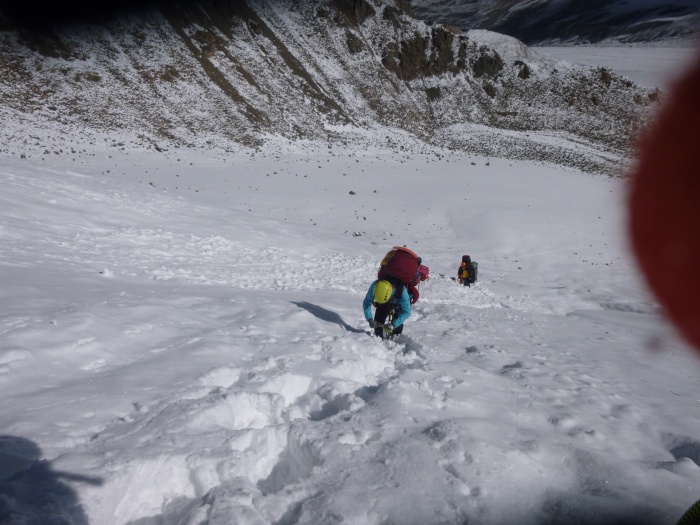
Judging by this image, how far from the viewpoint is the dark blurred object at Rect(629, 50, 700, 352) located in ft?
5.16

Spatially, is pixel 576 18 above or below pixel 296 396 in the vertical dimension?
above

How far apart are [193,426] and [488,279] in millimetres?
10728

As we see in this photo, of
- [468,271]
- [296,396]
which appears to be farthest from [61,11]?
[296,396]

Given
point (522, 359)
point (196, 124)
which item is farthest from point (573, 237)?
point (196, 124)

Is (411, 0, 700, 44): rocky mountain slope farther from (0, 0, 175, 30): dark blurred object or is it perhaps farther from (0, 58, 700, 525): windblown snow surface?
(0, 58, 700, 525): windblown snow surface

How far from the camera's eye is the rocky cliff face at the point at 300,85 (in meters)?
32.2

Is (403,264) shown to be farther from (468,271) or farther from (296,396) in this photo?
(468,271)

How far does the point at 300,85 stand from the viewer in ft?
153

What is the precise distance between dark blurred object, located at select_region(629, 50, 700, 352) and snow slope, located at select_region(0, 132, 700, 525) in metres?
0.16

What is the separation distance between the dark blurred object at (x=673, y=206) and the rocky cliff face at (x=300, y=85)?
26.8 meters

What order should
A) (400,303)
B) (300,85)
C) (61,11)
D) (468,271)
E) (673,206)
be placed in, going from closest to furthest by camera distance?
(673,206) < (400,303) < (468,271) < (61,11) < (300,85)

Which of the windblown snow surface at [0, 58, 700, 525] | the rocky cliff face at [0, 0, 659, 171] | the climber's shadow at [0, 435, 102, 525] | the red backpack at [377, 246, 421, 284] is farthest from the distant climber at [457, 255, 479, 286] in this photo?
the rocky cliff face at [0, 0, 659, 171]

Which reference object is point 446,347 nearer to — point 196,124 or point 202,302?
point 202,302

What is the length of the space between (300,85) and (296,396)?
159 ft
